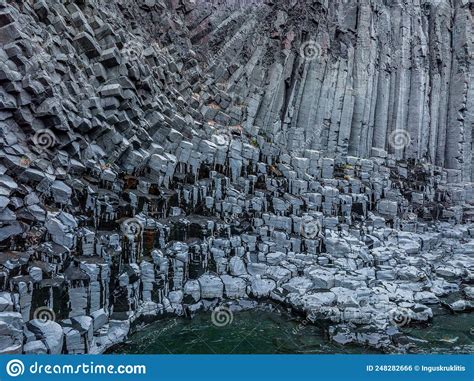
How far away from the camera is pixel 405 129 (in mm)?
26859

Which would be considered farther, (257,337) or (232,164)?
(232,164)

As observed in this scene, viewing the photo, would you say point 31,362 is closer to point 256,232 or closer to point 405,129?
point 256,232

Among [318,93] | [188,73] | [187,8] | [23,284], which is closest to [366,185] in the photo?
[318,93]

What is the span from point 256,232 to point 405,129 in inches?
550

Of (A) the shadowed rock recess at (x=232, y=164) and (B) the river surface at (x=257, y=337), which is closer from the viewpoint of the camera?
(A) the shadowed rock recess at (x=232, y=164)

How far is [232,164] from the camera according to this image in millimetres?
19469

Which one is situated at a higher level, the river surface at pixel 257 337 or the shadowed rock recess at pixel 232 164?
the shadowed rock recess at pixel 232 164

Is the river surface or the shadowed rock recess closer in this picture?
the shadowed rock recess

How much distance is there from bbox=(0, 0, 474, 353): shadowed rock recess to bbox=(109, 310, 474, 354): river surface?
1.72 feet

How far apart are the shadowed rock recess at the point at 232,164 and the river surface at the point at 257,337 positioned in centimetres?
52

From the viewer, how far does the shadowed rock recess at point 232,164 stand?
42.5ft

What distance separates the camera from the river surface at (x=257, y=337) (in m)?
13.2

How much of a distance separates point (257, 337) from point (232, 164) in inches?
326

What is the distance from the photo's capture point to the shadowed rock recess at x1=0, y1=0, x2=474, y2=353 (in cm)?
1295
